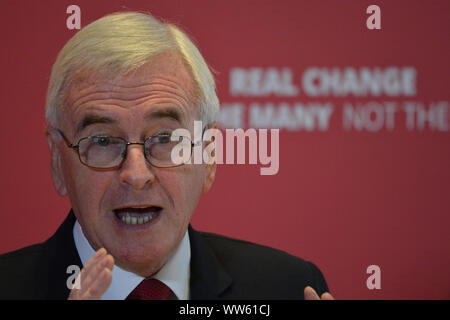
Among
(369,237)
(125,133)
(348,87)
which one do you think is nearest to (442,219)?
(369,237)

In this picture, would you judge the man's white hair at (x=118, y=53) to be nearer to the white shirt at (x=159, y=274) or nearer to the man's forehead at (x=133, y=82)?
the man's forehead at (x=133, y=82)

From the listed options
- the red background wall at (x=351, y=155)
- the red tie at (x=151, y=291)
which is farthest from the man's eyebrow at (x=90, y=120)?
the red background wall at (x=351, y=155)

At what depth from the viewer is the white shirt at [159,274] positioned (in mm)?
1278

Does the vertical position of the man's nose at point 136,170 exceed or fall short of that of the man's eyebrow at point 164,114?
it falls short

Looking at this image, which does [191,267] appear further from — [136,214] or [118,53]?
[118,53]

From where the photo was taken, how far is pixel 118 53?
3.98 ft

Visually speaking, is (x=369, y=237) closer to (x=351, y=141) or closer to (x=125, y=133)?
(x=351, y=141)

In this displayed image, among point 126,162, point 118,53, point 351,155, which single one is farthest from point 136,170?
point 351,155

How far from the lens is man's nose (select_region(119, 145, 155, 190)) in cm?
117

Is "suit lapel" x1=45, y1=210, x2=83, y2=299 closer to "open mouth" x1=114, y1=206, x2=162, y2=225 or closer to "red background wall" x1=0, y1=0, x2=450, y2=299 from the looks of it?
"open mouth" x1=114, y1=206, x2=162, y2=225

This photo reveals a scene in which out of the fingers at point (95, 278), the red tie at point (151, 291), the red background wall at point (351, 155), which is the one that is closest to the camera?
the fingers at point (95, 278)

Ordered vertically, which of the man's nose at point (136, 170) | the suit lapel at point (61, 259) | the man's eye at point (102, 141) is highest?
the man's eye at point (102, 141)

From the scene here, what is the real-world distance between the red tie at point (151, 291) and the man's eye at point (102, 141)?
322 mm
